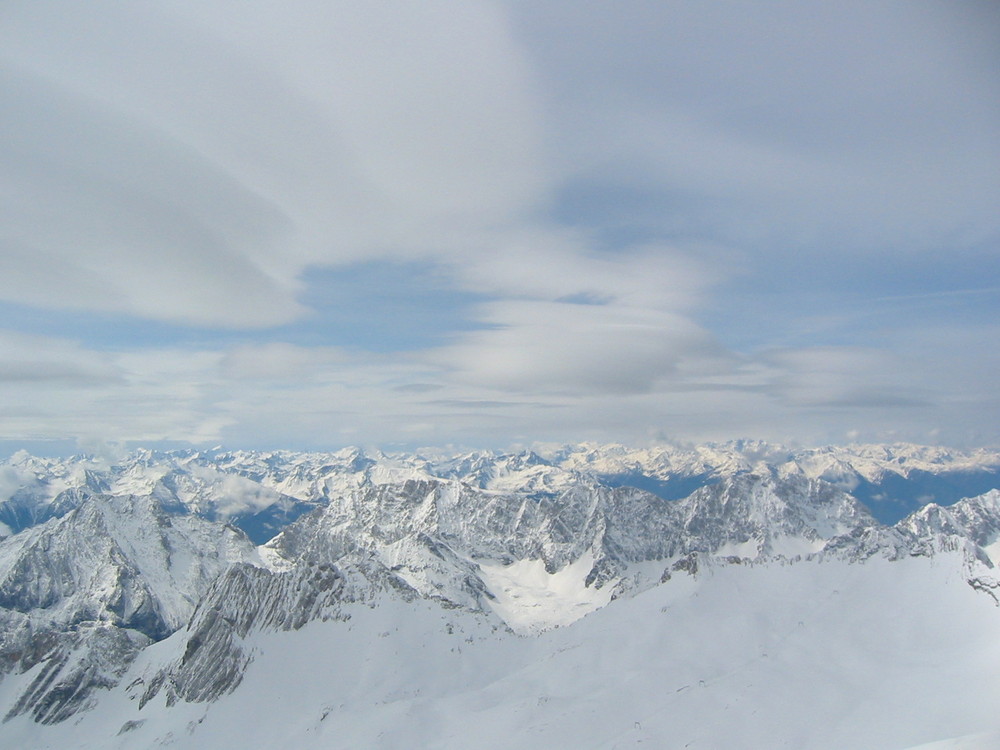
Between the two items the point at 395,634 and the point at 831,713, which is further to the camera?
the point at 395,634

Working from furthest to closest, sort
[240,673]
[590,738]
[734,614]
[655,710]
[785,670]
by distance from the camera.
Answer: [734,614] → [240,673] → [785,670] → [655,710] → [590,738]

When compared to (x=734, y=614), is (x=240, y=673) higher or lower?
lower

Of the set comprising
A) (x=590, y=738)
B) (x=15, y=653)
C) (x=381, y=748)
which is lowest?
(x=15, y=653)

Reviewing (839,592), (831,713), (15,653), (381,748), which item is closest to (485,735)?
(381,748)

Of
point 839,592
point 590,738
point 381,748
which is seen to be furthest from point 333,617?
point 839,592

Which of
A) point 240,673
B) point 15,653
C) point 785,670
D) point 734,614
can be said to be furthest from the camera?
point 15,653

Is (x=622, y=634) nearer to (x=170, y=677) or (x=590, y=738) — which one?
(x=590, y=738)
